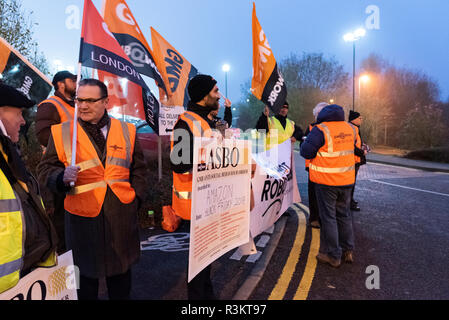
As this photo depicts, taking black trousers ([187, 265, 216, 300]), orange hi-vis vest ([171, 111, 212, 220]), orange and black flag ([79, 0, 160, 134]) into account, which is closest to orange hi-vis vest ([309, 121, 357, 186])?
orange hi-vis vest ([171, 111, 212, 220])

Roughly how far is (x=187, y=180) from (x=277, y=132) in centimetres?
296

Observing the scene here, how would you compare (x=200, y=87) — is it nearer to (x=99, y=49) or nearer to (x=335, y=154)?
(x=99, y=49)

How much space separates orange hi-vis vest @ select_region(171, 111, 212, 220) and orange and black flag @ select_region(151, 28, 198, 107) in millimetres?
3408

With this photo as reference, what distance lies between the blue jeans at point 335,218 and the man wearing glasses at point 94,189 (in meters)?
2.54

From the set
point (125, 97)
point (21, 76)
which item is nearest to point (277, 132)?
point (125, 97)

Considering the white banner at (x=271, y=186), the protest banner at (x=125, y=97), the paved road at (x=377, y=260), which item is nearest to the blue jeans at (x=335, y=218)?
the paved road at (x=377, y=260)

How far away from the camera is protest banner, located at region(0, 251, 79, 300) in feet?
5.10

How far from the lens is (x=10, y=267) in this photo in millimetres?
1450

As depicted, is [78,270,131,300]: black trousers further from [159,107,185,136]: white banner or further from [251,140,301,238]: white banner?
[159,107,185,136]: white banner

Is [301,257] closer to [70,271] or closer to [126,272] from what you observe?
[126,272]

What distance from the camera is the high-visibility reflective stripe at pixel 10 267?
142 cm

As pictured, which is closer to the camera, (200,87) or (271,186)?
(200,87)
